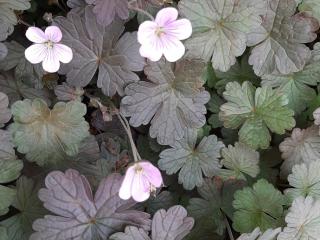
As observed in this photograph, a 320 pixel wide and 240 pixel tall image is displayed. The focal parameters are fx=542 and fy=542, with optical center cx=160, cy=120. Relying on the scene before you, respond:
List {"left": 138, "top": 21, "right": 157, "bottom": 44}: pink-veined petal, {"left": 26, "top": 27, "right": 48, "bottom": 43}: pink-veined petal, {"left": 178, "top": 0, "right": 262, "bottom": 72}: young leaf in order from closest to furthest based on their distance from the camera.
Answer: {"left": 138, "top": 21, "right": 157, "bottom": 44}: pink-veined petal → {"left": 26, "top": 27, "right": 48, "bottom": 43}: pink-veined petal → {"left": 178, "top": 0, "right": 262, "bottom": 72}: young leaf

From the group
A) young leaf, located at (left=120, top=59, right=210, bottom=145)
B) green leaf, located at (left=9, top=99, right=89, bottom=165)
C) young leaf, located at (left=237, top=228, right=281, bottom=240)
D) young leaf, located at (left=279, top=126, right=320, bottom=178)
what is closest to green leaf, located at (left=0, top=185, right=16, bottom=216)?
green leaf, located at (left=9, top=99, right=89, bottom=165)

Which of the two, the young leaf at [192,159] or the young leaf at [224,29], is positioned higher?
the young leaf at [224,29]

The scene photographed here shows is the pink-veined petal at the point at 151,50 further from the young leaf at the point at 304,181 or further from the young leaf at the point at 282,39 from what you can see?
the young leaf at the point at 304,181

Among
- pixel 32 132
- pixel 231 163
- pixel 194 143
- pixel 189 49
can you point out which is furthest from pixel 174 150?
pixel 32 132

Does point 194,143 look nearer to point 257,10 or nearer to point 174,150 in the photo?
point 174,150

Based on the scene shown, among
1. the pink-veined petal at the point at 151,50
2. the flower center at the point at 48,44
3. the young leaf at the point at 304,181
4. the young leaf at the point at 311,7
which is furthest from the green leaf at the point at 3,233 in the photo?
the young leaf at the point at 311,7

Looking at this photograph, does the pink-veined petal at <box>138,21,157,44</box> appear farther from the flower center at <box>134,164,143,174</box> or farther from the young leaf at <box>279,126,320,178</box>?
the young leaf at <box>279,126,320,178</box>
